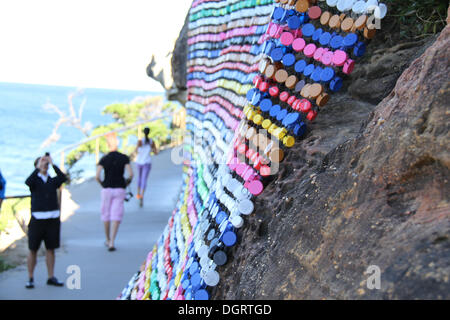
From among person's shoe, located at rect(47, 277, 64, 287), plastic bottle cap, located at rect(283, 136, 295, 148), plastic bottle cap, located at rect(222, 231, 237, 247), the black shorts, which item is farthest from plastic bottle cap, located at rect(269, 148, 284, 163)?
person's shoe, located at rect(47, 277, 64, 287)

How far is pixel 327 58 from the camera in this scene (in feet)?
8.88

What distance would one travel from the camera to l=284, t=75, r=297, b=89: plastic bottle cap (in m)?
2.80

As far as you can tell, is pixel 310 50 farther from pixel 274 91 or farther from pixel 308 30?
pixel 274 91

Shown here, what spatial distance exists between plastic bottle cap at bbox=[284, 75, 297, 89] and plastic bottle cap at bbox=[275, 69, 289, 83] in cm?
3

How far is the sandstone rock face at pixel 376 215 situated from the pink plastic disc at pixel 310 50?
2.22 ft

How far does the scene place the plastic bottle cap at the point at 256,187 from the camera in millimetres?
2584

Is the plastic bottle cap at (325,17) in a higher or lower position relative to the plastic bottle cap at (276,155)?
higher

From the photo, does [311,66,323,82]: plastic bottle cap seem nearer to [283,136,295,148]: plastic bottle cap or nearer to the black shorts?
[283,136,295,148]: plastic bottle cap

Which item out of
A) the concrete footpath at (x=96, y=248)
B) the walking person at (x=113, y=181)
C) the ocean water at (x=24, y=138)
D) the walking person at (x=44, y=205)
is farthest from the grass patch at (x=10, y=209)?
the ocean water at (x=24, y=138)

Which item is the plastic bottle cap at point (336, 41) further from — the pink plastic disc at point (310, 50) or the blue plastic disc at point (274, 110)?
the blue plastic disc at point (274, 110)

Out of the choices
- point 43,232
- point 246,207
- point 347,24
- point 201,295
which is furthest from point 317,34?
point 43,232

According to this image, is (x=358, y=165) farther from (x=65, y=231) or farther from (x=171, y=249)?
(x=65, y=231)

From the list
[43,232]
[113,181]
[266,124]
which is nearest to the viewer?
[266,124]

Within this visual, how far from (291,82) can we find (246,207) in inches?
27.5
